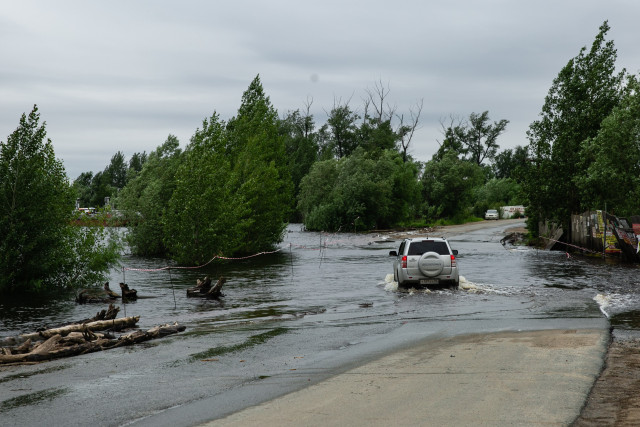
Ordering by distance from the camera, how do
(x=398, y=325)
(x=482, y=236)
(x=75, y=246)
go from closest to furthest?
(x=398, y=325)
(x=75, y=246)
(x=482, y=236)

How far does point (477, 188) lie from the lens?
124m

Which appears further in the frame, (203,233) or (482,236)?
(482,236)

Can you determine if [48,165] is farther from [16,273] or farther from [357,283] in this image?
[357,283]

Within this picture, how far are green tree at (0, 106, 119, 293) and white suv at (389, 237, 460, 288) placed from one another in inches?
495

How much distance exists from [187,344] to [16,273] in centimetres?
1379

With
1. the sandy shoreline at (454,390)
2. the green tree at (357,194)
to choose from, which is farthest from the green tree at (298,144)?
the sandy shoreline at (454,390)

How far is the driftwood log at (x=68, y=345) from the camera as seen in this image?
11.5m

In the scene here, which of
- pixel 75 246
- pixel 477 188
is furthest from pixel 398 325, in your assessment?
pixel 477 188

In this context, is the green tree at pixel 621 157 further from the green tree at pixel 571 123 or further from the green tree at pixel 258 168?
the green tree at pixel 258 168

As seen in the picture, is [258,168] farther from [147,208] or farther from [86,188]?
[86,188]

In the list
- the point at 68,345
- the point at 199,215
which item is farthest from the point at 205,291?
the point at 199,215

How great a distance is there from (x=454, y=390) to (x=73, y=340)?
8.28m

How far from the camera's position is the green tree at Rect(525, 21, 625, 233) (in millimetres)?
42719

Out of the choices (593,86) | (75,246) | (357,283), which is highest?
(593,86)
